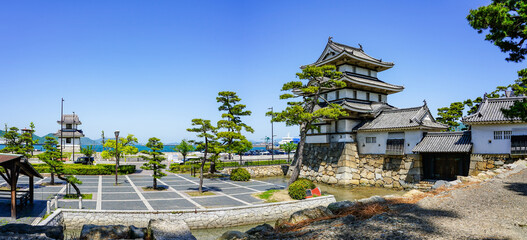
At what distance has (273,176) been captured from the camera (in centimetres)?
3841

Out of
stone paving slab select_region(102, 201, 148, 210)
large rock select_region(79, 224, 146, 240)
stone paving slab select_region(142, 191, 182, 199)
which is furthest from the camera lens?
stone paving slab select_region(142, 191, 182, 199)

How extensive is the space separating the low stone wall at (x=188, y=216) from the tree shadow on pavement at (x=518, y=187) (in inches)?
420

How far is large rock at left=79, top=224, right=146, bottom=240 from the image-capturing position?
8492 millimetres

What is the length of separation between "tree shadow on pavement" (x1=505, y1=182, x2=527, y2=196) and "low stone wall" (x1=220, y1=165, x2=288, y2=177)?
26.9 m

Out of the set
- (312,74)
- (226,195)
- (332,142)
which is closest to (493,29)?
(312,74)

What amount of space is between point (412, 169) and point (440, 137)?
3567mm

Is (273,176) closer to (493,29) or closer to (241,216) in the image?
(241,216)

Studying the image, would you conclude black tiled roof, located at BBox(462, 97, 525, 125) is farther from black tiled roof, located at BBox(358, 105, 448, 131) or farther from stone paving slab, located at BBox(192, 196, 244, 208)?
stone paving slab, located at BBox(192, 196, 244, 208)

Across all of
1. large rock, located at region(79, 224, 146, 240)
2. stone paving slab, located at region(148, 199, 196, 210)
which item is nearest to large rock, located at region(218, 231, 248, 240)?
large rock, located at region(79, 224, 146, 240)

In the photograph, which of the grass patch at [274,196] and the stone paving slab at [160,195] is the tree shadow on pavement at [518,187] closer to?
the grass patch at [274,196]

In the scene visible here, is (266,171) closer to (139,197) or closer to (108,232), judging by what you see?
(139,197)

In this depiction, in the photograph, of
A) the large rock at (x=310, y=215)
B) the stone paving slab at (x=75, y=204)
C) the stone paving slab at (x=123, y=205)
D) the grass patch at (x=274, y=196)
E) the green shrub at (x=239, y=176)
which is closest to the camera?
the large rock at (x=310, y=215)

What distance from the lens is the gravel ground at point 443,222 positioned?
6.78 meters

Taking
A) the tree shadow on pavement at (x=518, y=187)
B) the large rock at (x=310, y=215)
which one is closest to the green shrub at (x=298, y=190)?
the large rock at (x=310, y=215)
